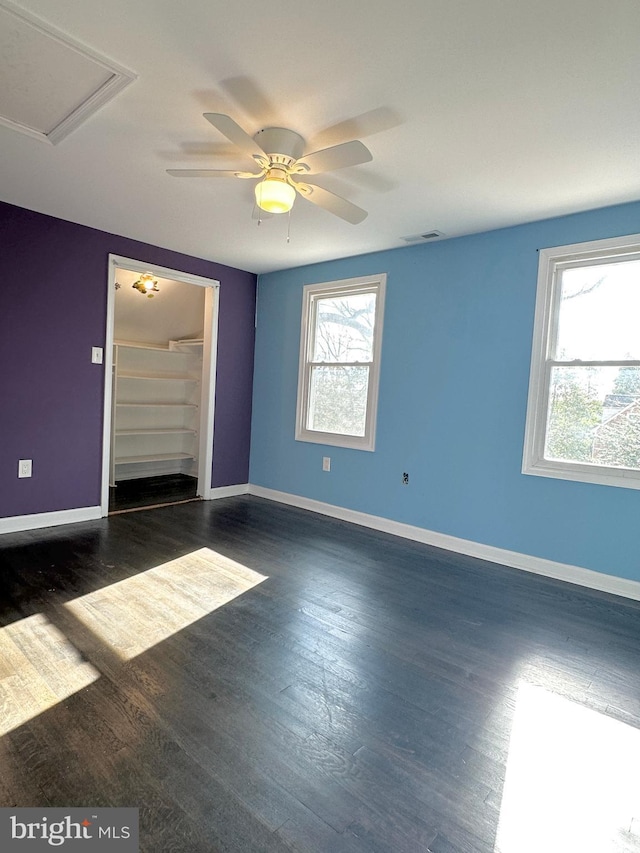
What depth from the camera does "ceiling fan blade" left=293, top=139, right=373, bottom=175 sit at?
194 cm

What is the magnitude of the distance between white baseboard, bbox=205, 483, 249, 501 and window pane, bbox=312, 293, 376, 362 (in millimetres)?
1651

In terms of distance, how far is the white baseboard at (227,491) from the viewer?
16.1 feet

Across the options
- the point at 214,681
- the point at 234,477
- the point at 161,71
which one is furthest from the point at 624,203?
the point at 234,477

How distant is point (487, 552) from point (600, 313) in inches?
71.0

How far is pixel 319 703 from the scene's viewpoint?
1.78 metres

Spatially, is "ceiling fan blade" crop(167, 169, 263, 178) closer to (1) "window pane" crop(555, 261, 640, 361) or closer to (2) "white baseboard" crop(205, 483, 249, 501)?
(1) "window pane" crop(555, 261, 640, 361)

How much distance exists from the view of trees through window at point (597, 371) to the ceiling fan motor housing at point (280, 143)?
2.02m

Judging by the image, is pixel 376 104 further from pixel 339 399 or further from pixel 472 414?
pixel 339 399

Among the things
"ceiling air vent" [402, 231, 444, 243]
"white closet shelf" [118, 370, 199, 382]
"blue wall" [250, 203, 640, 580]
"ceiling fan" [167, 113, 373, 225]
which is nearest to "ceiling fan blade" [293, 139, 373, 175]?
"ceiling fan" [167, 113, 373, 225]

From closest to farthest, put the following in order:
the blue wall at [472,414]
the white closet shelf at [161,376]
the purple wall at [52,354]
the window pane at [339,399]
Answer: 1. the blue wall at [472,414]
2. the purple wall at [52,354]
3. the window pane at [339,399]
4. the white closet shelf at [161,376]

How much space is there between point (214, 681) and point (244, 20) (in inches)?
94.4

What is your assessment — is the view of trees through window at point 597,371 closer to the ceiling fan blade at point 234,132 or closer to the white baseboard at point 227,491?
the ceiling fan blade at point 234,132

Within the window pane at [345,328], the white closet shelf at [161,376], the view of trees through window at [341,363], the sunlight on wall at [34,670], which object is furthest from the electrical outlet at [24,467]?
the window pane at [345,328]

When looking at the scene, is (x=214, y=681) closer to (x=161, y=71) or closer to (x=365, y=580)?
(x=365, y=580)
